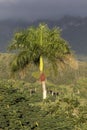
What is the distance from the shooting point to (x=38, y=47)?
34062 millimetres

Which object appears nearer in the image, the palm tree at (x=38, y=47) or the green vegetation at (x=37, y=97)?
the green vegetation at (x=37, y=97)

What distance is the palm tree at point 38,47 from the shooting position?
1339 inches

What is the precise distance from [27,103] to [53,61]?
17.1 meters

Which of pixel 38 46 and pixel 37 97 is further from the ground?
pixel 38 46

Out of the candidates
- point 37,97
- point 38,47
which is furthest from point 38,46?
point 37,97

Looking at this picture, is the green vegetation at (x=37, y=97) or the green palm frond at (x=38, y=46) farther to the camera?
the green palm frond at (x=38, y=46)

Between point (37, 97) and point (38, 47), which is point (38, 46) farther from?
point (37, 97)

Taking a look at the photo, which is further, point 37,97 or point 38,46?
point 38,46

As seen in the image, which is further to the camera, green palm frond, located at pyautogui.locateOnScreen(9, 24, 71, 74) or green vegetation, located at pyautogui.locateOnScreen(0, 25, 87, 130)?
green palm frond, located at pyautogui.locateOnScreen(9, 24, 71, 74)

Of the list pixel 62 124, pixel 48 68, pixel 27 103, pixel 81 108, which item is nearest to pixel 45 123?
pixel 62 124

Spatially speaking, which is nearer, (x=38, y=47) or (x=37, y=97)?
(x=37, y=97)

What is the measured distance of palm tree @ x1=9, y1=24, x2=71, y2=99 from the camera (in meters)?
34.0

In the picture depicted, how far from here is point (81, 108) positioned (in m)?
25.5

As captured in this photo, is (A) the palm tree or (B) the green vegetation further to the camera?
(A) the palm tree
